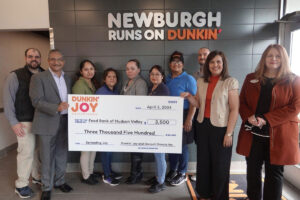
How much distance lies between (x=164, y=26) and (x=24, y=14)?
7.50ft

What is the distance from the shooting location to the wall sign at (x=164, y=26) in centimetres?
310

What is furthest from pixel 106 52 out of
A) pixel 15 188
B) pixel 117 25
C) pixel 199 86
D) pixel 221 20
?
pixel 15 188

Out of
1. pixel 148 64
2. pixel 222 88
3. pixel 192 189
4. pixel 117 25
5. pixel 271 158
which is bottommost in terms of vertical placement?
pixel 192 189

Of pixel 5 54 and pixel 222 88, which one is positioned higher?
pixel 5 54

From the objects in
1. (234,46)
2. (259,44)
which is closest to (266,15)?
(259,44)

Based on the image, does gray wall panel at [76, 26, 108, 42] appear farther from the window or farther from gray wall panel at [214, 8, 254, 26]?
the window

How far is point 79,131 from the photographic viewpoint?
2.40m

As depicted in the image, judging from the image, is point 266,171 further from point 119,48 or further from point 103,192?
point 119,48

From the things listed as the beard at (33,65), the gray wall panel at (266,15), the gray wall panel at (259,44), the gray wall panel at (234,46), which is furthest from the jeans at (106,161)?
the gray wall panel at (266,15)

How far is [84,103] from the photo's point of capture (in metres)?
2.35

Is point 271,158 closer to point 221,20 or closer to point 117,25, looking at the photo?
point 221,20

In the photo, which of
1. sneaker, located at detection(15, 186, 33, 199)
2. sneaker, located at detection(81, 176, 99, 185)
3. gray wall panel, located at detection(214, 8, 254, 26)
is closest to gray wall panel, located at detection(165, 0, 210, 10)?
gray wall panel, located at detection(214, 8, 254, 26)

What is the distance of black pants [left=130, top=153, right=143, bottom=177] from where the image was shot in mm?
2929

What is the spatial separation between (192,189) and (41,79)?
2505mm
